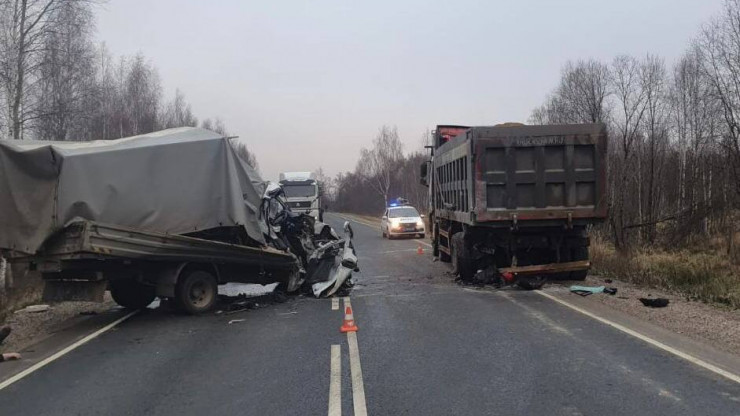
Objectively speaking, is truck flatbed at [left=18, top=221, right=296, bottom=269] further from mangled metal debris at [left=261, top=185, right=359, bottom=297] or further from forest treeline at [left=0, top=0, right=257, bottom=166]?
forest treeline at [left=0, top=0, right=257, bottom=166]

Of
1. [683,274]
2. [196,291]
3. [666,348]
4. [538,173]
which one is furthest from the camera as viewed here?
[683,274]

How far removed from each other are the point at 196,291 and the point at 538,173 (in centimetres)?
658

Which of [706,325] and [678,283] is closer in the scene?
[706,325]

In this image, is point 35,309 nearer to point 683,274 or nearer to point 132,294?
point 132,294

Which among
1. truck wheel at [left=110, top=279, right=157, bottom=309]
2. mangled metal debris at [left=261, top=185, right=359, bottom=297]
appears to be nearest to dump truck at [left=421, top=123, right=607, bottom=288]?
mangled metal debris at [left=261, top=185, right=359, bottom=297]

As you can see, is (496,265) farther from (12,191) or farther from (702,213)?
(702,213)

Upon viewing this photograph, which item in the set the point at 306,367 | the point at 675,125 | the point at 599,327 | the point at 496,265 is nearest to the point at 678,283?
the point at 496,265

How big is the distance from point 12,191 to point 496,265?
29.4ft

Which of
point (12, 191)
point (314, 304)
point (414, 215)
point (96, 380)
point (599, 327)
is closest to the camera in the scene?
point (96, 380)

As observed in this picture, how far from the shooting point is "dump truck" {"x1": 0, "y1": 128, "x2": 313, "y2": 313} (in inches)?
335

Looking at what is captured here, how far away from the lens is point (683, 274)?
12312mm

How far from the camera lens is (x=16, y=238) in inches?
340

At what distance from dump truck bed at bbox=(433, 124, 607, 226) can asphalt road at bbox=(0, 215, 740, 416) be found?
230 centimetres

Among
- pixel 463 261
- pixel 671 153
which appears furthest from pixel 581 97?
pixel 463 261
